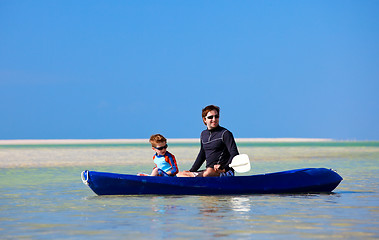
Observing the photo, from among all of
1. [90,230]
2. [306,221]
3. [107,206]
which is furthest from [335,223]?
[107,206]

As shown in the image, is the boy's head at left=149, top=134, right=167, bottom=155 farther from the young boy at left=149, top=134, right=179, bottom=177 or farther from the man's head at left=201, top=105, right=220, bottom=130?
the man's head at left=201, top=105, right=220, bottom=130

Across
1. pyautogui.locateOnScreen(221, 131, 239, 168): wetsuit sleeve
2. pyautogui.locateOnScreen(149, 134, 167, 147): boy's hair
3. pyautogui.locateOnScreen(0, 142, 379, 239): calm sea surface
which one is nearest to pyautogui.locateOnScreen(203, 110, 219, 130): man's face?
pyautogui.locateOnScreen(221, 131, 239, 168): wetsuit sleeve

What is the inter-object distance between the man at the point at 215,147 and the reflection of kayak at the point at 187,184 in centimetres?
14

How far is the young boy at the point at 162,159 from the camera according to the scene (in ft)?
33.5

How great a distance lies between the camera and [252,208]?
8.95 metres

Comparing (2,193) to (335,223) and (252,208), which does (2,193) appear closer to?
(252,208)

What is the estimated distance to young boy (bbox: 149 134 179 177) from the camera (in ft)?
33.5

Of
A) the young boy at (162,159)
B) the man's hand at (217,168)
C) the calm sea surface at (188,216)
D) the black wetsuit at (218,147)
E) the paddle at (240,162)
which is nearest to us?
the calm sea surface at (188,216)

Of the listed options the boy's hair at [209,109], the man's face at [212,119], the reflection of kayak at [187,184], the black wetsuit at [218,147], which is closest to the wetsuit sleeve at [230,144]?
the black wetsuit at [218,147]

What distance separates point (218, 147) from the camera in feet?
33.5

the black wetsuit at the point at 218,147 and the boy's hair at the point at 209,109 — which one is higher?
the boy's hair at the point at 209,109

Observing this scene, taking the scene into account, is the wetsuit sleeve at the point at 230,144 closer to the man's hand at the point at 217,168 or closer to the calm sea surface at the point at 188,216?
the man's hand at the point at 217,168

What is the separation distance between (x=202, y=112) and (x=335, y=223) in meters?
3.44

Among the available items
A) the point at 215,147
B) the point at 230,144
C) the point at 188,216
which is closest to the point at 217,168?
the point at 215,147
